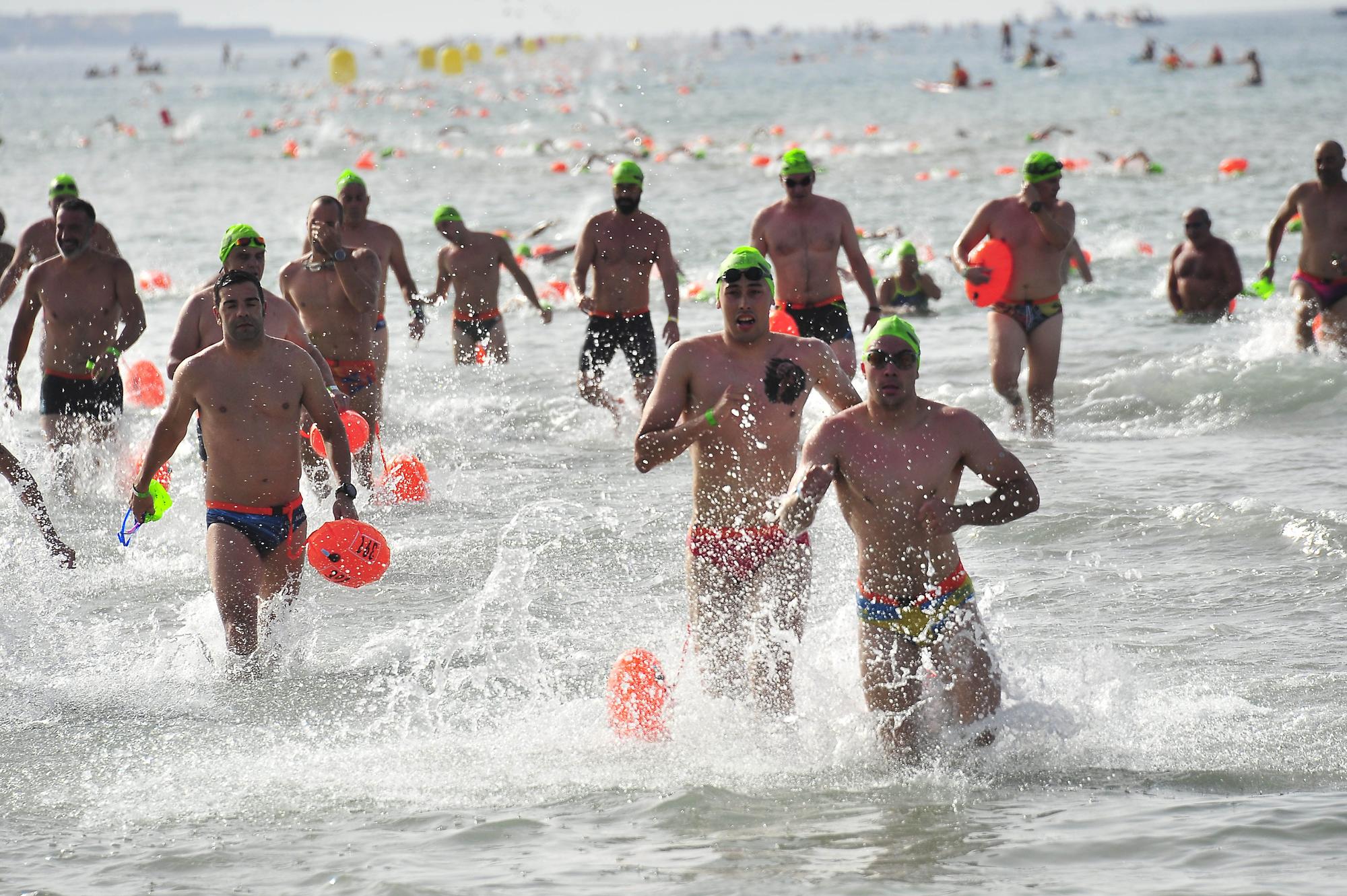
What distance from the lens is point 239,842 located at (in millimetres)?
4754

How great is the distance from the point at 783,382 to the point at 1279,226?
23.2 ft

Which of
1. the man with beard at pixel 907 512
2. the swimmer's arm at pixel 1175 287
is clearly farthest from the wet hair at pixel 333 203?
the swimmer's arm at pixel 1175 287

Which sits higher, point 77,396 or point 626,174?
point 626,174

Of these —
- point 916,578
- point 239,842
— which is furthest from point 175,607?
point 916,578

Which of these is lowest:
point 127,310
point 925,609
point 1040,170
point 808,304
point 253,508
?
point 925,609

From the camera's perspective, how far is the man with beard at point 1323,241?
35.0 ft

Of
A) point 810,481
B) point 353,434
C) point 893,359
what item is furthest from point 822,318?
point 810,481

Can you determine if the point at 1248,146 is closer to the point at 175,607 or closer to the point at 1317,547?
the point at 1317,547

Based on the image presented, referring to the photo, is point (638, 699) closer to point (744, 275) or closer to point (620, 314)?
point (744, 275)

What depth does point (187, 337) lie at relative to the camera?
727 cm

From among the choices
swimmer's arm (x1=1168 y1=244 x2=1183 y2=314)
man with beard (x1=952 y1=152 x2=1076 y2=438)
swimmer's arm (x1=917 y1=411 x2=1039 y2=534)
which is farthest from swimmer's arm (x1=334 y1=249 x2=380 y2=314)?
swimmer's arm (x1=1168 y1=244 x2=1183 y2=314)

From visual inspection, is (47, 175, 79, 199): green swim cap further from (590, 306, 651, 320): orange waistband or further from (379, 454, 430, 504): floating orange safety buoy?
(590, 306, 651, 320): orange waistband

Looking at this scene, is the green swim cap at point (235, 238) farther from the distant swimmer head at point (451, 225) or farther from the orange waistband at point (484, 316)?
the orange waistband at point (484, 316)

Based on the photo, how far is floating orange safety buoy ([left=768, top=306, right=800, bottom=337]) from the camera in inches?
355
